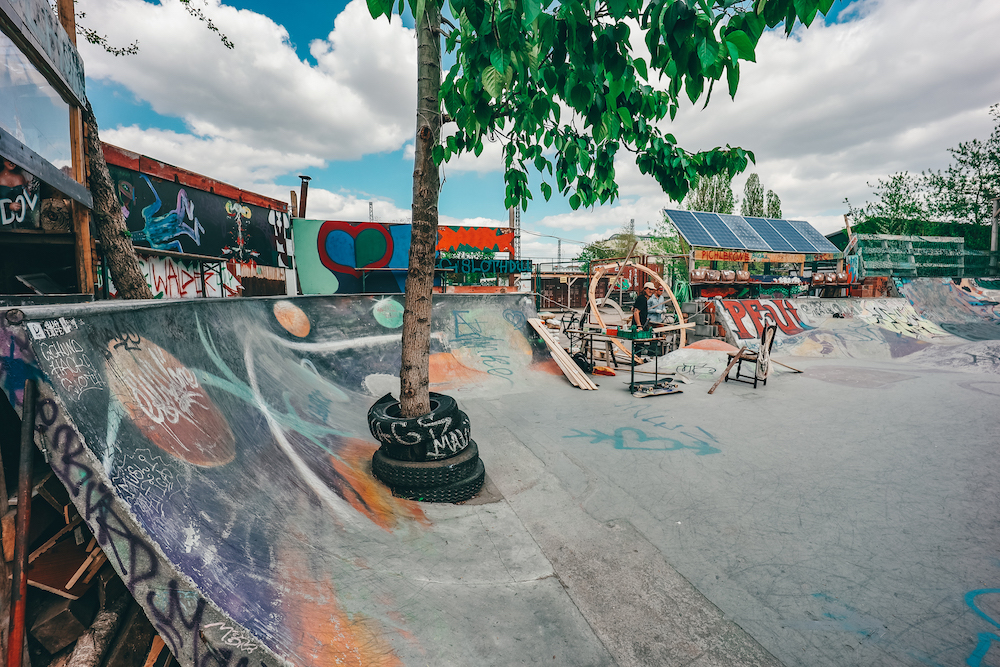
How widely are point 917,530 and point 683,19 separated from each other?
4151mm

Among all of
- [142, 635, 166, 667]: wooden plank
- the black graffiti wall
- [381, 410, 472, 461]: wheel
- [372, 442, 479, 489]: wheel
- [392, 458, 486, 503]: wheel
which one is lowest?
[392, 458, 486, 503]: wheel

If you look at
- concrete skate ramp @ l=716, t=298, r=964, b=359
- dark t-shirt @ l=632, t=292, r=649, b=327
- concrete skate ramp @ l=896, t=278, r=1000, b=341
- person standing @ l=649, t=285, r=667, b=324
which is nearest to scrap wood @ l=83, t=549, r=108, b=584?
dark t-shirt @ l=632, t=292, r=649, b=327

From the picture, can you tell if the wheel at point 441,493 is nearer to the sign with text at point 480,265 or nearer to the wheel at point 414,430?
the wheel at point 414,430

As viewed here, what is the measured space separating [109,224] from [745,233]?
1832cm

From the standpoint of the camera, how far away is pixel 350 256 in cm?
1411

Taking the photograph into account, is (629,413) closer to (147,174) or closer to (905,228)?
(147,174)

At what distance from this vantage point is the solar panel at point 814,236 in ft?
53.2

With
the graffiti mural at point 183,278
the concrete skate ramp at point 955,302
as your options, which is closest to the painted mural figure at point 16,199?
the graffiti mural at point 183,278

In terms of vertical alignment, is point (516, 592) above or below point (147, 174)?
below

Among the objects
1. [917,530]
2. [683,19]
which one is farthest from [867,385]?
[683,19]

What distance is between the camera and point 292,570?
7.05 feet

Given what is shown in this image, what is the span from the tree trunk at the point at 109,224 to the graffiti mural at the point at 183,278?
1.63 metres

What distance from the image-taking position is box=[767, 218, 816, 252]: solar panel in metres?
15.9

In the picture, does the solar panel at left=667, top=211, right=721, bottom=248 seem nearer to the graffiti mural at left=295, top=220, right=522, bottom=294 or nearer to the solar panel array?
A: the solar panel array
